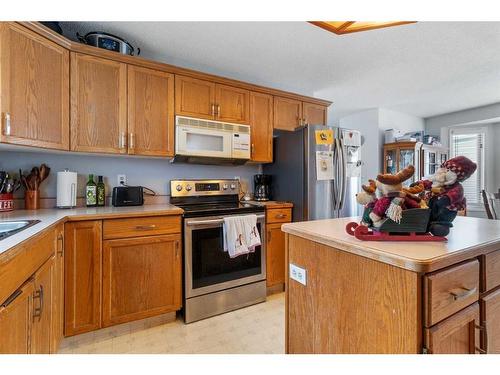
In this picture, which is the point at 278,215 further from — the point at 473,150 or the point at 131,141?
the point at 473,150

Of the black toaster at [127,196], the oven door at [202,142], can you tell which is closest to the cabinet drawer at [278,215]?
the oven door at [202,142]

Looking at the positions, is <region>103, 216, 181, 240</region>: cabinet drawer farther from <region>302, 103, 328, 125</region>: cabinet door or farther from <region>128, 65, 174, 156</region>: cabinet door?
<region>302, 103, 328, 125</region>: cabinet door

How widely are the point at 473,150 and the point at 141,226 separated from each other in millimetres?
5631

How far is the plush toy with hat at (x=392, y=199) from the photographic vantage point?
898 mm

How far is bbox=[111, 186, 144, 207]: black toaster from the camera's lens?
84.3 inches

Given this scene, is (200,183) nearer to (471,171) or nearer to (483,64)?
(471,171)

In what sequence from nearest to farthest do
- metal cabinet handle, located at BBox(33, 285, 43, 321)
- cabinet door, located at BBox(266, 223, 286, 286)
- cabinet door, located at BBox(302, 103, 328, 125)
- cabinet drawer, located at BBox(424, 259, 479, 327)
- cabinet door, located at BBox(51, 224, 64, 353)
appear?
1. cabinet drawer, located at BBox(424, 259, 479, 327)
2. metal cabinet handle, located at BBox(33, 285, 43, 321)
3. cabinet door, located at BBox(51, 224, 64, 353)
4. cabinet door, located at BBox(266, 223, 286, 286)
5. cabinet door, located at BBox(302, 103, 328, 125)

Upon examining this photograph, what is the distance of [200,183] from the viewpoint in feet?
8.52

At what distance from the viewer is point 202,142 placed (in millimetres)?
2385

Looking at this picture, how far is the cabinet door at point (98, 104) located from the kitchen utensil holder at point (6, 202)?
1.81 feet

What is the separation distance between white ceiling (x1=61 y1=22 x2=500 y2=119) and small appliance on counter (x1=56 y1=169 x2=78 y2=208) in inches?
48.0

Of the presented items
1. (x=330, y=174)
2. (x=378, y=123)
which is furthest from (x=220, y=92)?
(x=378, y=123)

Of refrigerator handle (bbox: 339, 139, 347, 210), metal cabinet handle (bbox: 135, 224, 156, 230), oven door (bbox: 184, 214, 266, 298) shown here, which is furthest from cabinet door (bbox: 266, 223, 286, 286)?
metal cabinet handle (bbox: 135, 224, 156, 230)

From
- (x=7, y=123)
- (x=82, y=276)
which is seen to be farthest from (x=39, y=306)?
(x=7, y=123)
